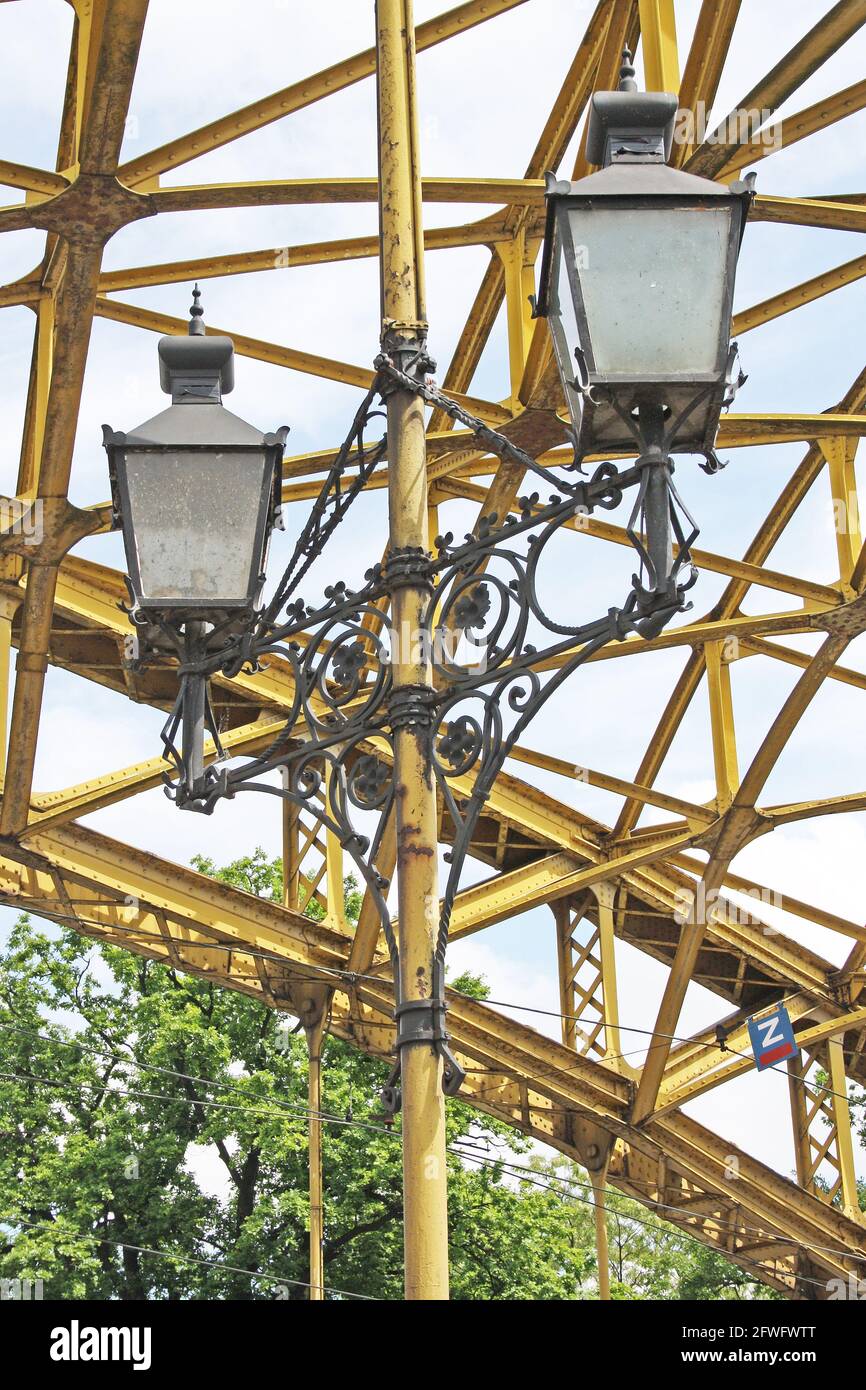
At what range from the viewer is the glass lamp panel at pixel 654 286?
5348 mm

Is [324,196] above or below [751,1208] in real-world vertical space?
above

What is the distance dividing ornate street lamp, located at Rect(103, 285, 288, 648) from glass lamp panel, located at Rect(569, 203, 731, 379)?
4.60 ft

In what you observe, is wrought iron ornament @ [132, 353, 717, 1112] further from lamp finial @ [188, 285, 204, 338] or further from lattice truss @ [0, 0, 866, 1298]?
lattice truss @ [0, 0, 866, 1298]

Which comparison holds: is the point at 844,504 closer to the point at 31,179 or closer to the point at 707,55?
the point at 707,55

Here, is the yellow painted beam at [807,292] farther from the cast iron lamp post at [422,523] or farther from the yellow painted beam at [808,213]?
the cast iron lamp post at [422,523]

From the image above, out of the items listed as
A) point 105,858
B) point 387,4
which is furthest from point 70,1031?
point 387,4

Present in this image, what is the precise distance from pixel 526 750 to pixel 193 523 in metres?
12.3

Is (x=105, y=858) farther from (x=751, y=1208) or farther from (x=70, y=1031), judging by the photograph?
(x=70, y=1031)

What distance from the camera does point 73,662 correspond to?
18.5m

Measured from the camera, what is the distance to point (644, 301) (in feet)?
17.7

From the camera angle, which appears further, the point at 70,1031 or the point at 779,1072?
the point at 70,1031

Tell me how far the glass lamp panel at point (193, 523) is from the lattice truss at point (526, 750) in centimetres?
505

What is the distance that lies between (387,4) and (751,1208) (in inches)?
664

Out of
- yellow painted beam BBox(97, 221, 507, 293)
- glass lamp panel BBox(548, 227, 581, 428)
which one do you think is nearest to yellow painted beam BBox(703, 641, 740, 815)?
yellow painted beam BBox(97, 221, 507, 293)
